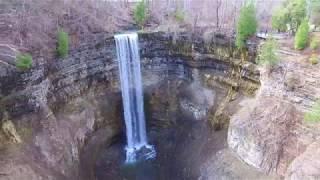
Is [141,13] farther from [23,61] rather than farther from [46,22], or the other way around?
[23,61]

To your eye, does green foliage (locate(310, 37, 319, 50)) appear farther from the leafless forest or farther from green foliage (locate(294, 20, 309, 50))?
the leafless forest

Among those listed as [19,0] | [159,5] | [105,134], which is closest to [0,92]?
[19,0]

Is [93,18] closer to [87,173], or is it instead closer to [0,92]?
[0,92]

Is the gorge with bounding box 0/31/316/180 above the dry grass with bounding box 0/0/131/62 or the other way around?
the other way around

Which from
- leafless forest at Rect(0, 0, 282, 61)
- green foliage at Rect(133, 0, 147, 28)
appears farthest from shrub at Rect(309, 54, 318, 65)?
green foliage at Rect(133, 0, 147, 28)

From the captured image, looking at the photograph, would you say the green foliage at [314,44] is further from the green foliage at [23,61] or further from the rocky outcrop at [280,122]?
the green foliage at [23,61]

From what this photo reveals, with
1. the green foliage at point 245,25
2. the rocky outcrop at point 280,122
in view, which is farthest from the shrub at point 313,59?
the green foliage at point 245,25

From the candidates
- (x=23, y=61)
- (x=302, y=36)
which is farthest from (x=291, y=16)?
(x=23, y=61)
